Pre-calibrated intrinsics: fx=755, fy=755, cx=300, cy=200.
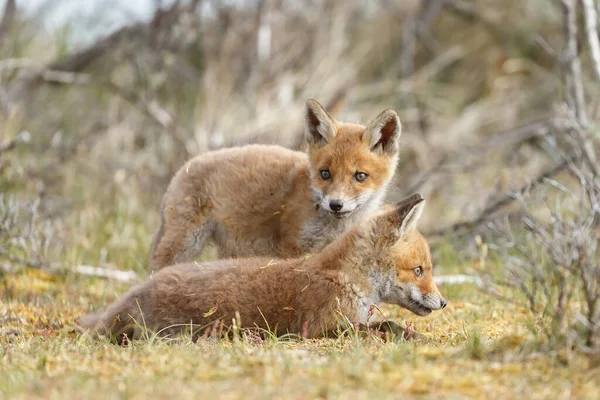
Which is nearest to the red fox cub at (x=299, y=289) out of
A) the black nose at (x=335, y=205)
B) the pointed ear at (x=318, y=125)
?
the black nose at (x=335, y=205)

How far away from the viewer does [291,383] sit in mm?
3400

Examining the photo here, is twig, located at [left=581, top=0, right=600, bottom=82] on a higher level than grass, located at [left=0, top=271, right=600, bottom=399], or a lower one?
higher

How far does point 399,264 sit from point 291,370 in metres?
1.88

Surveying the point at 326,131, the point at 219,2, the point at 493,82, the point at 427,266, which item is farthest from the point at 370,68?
the point at 427,266

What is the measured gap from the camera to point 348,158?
6242 millimetres

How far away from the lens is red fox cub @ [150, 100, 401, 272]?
6.18 meters

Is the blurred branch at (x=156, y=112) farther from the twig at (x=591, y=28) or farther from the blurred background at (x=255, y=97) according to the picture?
the twig at (x=591, y=28)

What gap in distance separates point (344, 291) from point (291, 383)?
5.73 feet

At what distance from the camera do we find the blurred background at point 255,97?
8.58 metres

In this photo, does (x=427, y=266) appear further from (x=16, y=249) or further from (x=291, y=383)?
(x=16, y=249)

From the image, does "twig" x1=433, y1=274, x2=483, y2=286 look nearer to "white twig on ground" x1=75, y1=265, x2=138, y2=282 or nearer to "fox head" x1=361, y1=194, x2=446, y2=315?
"fox head" x1=361, y1=194, x2=446, y2=315

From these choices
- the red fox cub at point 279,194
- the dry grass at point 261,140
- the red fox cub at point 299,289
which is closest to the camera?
the dry grass at point 261,140

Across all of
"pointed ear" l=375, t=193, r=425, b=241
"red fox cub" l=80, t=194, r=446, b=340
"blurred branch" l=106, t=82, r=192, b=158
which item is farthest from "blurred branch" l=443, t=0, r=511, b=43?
"red fox cub" l=80, t=194, r=446, b=340

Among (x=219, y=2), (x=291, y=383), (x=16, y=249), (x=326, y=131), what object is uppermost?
(x=219, y=2)
